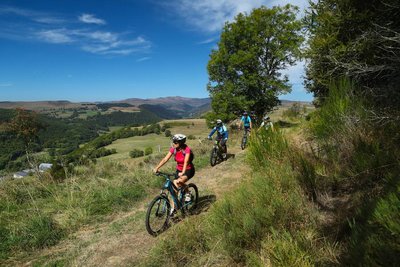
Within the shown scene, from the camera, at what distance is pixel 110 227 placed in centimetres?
699

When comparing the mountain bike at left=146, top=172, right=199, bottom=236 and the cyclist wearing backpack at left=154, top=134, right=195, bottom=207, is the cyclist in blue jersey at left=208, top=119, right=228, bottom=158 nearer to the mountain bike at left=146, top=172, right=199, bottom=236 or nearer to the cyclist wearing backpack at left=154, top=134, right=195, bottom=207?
the cyclist wearing backpack at left=154, top=134, right=195, bottom=207

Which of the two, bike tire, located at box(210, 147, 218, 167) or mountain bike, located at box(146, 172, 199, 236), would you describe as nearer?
mountain bike, located at box(146, 172, 199, 236)

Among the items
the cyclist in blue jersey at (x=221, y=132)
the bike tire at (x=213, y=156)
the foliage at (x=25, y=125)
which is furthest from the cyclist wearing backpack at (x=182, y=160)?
the foliage at (x=25, y=125)

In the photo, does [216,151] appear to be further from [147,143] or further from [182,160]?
[147,143]

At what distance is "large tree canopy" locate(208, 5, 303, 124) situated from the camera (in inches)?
1001

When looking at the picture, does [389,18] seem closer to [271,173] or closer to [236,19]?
[271,173]

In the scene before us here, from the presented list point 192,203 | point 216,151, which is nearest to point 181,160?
point 192,203

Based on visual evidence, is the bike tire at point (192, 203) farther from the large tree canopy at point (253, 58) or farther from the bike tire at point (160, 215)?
the large tree canopy at point (253, 58)

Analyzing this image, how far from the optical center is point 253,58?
2545 cm

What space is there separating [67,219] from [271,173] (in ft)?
17.8

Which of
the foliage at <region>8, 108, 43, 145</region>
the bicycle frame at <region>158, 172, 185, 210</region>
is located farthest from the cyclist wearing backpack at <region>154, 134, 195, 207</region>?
the foliage at <region>8, 108, 43, 145</region>

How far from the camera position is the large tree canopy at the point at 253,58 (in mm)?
25438

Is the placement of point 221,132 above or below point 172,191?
above

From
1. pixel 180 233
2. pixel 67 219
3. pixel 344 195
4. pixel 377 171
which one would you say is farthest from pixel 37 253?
pixel 377 171
